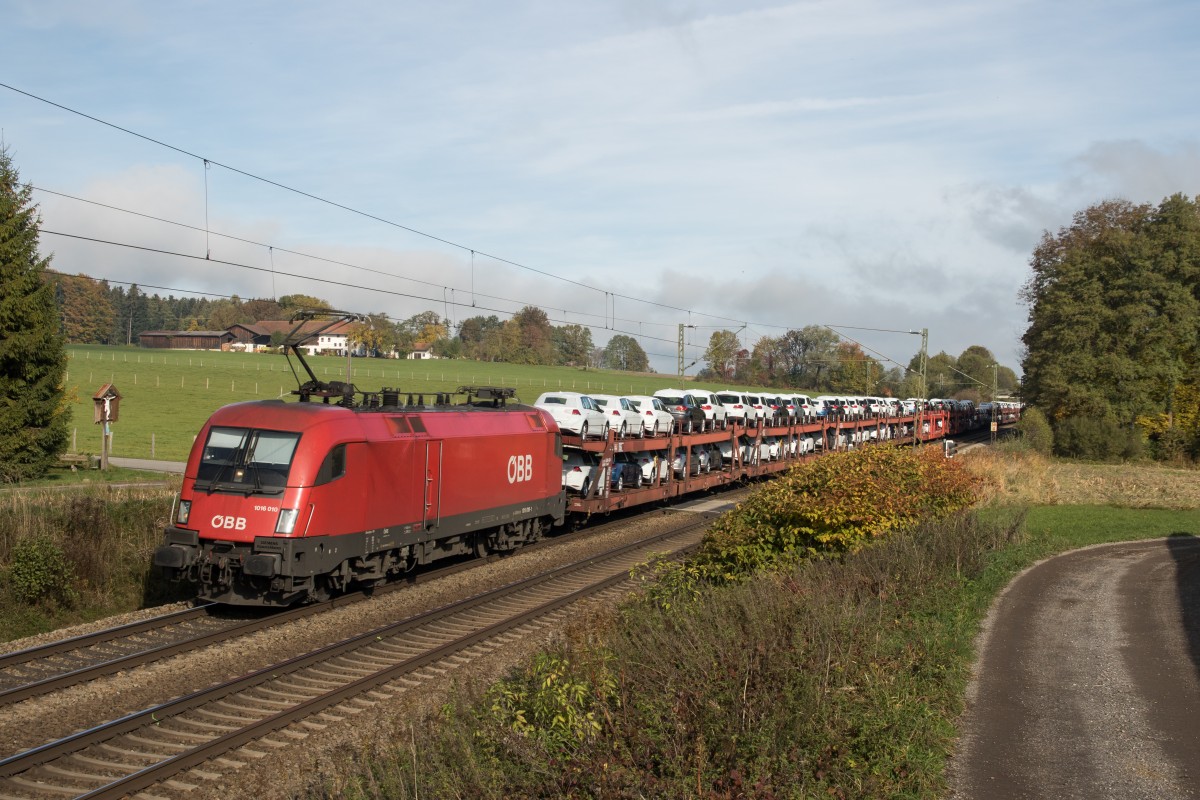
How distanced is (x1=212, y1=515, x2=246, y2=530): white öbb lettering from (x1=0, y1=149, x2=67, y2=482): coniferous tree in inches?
623

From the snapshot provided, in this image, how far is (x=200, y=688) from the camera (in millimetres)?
11125

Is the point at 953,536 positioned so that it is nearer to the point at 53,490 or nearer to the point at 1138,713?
the point at 1138,713

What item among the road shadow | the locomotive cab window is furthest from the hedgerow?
the locomotive cab window

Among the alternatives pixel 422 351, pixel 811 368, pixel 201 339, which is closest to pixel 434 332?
pixel 422 351

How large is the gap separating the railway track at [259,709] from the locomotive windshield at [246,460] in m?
2.72

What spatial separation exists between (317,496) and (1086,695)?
10271mm

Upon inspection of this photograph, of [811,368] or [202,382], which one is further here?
[811,368]

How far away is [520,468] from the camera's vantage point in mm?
21172

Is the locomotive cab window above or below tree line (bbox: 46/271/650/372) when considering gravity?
below

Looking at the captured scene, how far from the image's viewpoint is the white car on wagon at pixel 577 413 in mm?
25609

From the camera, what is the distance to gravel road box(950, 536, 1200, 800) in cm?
721

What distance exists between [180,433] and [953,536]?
42.9 metres

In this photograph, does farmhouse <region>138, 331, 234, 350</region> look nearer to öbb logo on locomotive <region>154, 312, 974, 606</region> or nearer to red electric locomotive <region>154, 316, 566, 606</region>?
öbb logo on locomotive <region>154, 312, 974, 606</region>

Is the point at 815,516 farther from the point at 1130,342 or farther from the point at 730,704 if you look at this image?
the point at 1130,342
